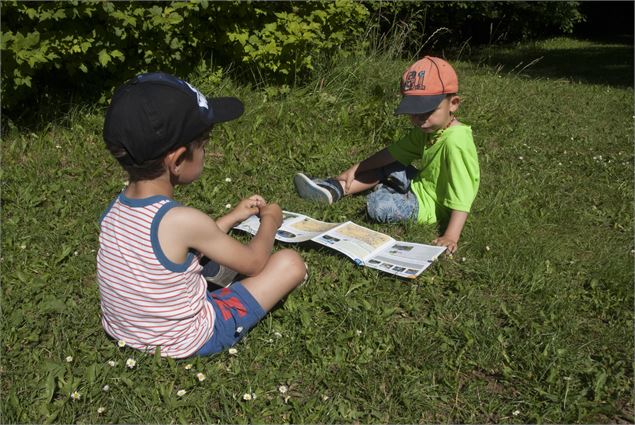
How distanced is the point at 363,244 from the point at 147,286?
1492mm

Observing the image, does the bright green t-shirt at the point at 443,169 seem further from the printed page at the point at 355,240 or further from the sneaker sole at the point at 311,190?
the sneaker sole at the point at 311,190

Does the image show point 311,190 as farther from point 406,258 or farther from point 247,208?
point 247,208

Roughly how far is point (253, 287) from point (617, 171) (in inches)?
139

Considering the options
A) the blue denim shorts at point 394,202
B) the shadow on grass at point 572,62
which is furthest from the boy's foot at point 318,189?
the shadow on grass at point 572,62

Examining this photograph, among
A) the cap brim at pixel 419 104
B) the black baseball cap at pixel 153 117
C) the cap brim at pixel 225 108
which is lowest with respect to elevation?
the cap brim at pixel 419 104

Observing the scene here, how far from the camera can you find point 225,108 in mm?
2469

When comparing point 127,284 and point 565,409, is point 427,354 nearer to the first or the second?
point 565,409

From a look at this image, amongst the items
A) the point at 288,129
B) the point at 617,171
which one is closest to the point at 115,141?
the point at 288,129

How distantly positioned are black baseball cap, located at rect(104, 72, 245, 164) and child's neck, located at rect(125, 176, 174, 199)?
126 mm

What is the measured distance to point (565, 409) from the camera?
235cm

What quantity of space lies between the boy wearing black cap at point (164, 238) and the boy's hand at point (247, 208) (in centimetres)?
24

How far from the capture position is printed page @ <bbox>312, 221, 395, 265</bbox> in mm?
3300

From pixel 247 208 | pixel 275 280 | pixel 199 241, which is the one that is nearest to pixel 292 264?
pixel 275 280

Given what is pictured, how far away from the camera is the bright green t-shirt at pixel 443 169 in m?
3.49
